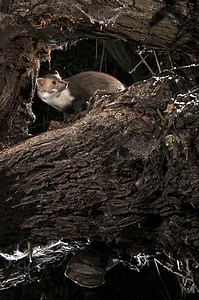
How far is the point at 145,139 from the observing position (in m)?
1.13

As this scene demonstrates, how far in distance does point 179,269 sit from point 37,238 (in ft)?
1.80

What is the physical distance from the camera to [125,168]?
1.14m

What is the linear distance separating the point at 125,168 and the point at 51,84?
1.43 m

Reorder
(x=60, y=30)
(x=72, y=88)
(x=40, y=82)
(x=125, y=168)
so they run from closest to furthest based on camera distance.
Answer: (x=125, y=168), (x=60, y=30), (x=40, y=82), (x=72, y=88)

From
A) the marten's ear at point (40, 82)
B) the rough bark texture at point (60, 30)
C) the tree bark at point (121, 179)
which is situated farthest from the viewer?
the marten's ear at point (40, 82)

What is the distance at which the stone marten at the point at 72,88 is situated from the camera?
2.38 m

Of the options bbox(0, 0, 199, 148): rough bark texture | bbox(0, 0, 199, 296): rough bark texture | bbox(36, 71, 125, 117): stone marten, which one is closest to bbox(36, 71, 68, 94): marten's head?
bbox(36, 71, 125, 117): stone marten

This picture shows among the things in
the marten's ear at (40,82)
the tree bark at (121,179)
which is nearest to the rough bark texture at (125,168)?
the tree bark at (121,179)

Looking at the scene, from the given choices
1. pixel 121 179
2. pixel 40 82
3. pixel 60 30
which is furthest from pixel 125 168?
pixel 40 82

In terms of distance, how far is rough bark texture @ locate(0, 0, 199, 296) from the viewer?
3.59ft

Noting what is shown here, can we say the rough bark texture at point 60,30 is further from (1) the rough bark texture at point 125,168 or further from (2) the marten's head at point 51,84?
(2) the marten's head at point 51,84

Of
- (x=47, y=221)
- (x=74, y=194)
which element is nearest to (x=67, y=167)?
(x=74, y=194)

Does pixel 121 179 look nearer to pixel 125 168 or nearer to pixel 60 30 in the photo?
pixel 125 168

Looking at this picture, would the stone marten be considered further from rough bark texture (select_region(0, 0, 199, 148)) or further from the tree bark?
the tree bark
